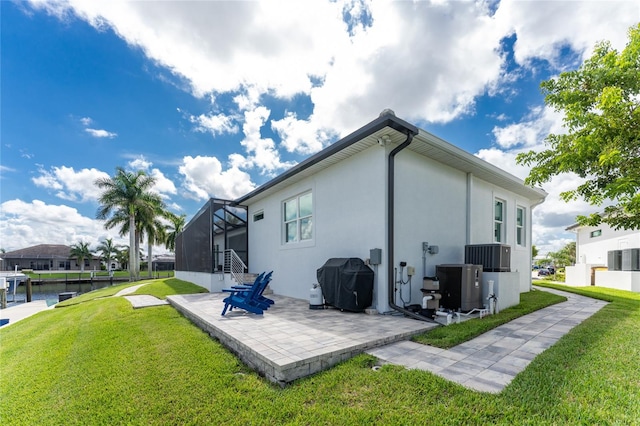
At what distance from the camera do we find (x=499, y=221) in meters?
9.46

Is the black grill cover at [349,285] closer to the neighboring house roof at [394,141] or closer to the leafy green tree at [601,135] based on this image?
the neighboring house roof at [394,141]

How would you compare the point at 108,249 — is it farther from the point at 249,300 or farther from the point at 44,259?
the point at 249,300

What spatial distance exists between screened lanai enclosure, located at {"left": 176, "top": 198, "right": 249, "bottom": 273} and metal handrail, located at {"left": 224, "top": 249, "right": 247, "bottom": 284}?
41mm

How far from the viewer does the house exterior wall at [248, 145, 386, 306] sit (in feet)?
20.3

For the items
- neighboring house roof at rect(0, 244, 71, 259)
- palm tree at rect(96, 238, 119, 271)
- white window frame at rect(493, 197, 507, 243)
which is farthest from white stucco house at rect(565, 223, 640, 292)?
neighboring house roof at rect(0, 244, 71, 259)

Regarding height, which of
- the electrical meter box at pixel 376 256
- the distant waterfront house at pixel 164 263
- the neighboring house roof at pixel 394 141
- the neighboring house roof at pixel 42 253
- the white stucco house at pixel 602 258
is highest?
the neighboring house roof at pixel 394 141

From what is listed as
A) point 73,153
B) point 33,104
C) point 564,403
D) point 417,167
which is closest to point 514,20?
point 417,167

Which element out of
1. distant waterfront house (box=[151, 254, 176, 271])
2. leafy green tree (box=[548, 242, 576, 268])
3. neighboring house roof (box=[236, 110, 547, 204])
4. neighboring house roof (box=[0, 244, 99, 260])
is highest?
neighboring house roof (box=[236, 110, 547, 204])

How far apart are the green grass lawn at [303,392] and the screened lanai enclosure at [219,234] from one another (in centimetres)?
743

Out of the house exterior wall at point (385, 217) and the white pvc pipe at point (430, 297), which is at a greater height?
the house exterior wall at point (385, 217)

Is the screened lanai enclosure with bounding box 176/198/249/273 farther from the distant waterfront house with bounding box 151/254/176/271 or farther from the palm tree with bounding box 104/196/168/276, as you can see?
the distant waterfront house with bounding box 151/254/176/271

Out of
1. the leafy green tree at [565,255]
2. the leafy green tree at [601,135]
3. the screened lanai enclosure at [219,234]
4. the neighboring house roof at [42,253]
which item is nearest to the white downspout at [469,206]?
the leafy green tree at [601,135]

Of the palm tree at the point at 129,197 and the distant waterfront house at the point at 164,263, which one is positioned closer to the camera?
the palm tree at the point at 129,197

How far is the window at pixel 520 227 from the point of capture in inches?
412
